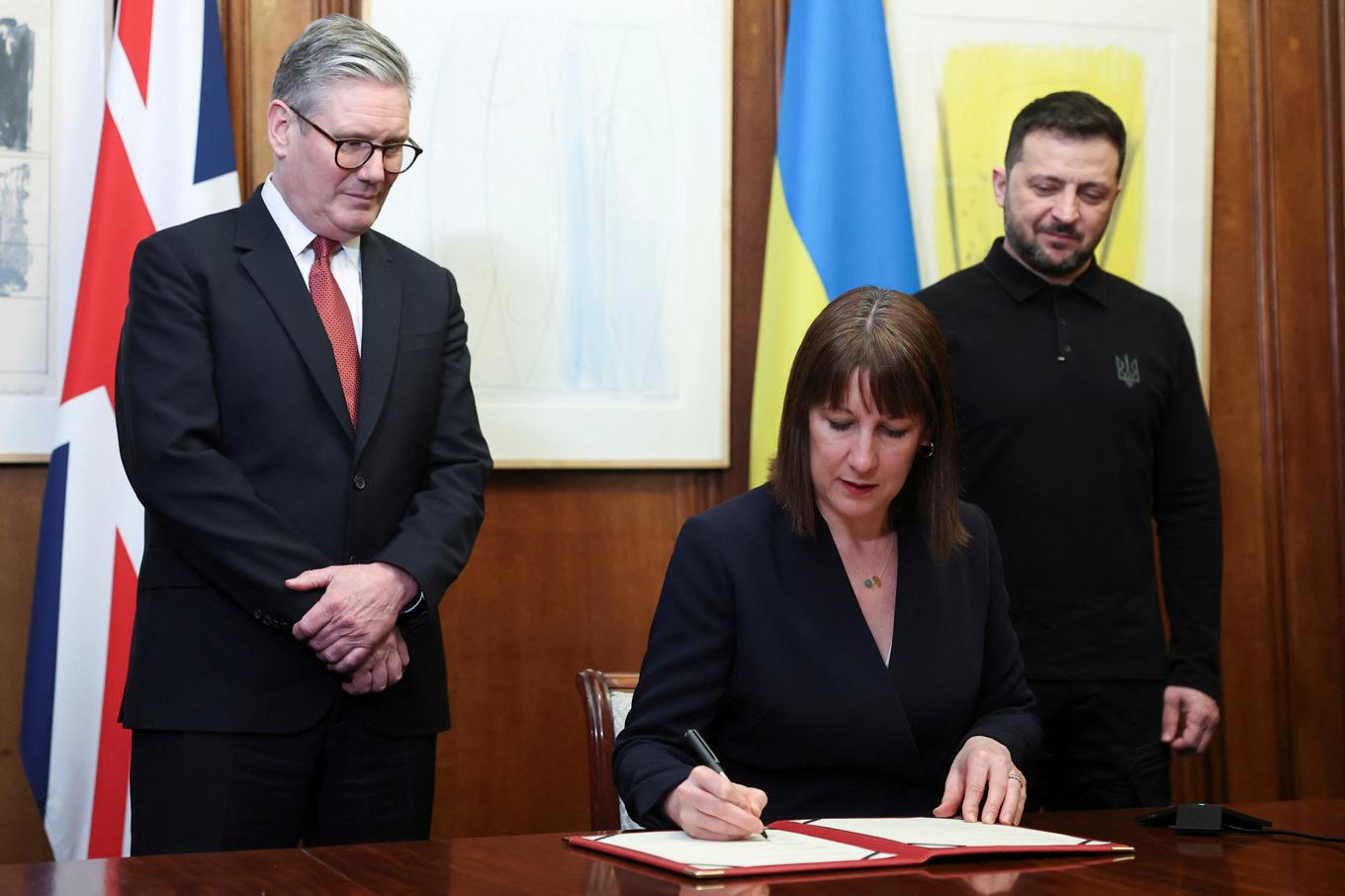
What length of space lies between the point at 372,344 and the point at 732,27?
1.58 meters

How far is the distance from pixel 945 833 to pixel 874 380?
0.62 metres

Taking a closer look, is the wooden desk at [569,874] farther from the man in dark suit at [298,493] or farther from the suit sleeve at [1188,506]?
the suit sleeve at [1188,506]

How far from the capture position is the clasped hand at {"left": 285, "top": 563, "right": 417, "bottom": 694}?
7.50 feet

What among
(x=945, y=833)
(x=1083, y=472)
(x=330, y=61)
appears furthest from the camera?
(x=1083, y=472)

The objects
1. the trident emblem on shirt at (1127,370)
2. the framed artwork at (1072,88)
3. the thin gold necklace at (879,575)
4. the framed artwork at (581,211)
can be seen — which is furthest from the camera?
the framed artwork at (1072,88)

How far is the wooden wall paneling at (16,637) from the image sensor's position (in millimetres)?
3164

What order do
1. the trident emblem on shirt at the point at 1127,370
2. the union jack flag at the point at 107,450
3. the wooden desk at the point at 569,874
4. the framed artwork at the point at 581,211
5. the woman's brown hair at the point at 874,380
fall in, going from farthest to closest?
the framed artwork at the point at 581,211, the trident emblem on shirt at the point at 1127,370, the union jack flag at the point at 107,450, the woman's brown hair at the point at 874,380, the wooden desk at the point at 569,874

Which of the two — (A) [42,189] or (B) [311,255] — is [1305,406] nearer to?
(B) [311,255]

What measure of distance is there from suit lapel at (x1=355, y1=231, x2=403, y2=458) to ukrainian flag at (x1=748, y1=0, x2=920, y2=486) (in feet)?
3.75

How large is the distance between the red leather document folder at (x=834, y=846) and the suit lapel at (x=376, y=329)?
953 millimetres

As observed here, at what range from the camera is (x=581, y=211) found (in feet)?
11.5

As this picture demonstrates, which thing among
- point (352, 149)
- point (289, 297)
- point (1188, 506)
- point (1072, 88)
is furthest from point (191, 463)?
point (1072, 88)

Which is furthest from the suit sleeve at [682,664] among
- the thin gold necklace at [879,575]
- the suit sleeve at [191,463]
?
the suit sleeve at [191,463]

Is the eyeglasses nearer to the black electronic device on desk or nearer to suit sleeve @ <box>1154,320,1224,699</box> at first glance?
the black electronic device on desk
